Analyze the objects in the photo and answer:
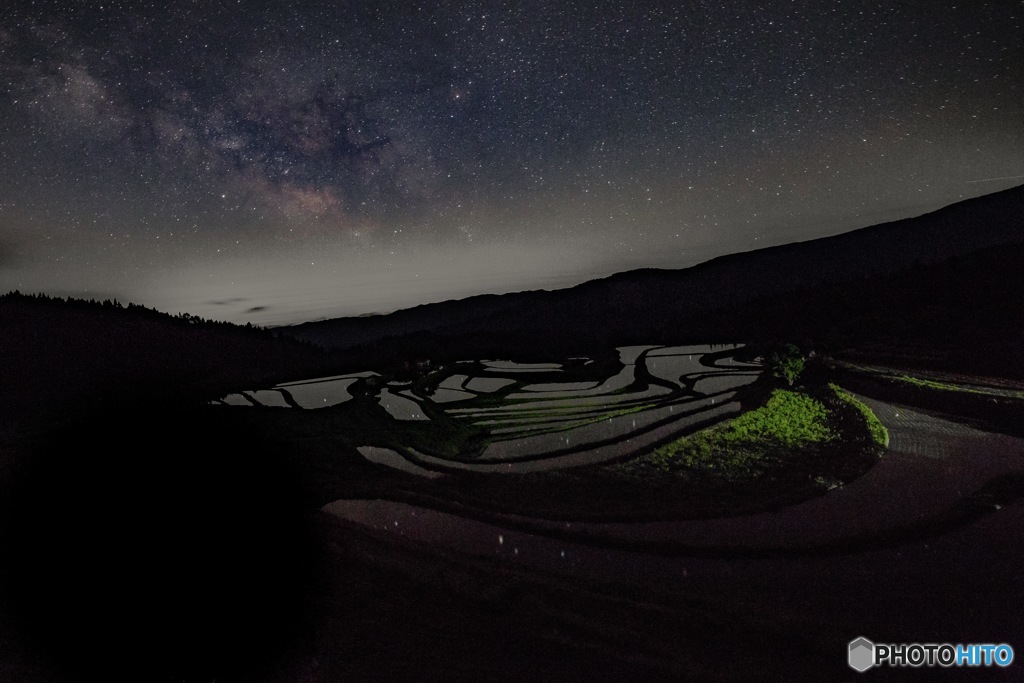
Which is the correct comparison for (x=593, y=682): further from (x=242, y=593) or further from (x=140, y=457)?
(x=140, y=457)

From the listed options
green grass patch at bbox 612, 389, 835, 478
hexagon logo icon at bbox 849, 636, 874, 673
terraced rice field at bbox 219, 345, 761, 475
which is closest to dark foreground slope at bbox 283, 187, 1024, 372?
terraced rice field at bbox 219, 345, 761, 475

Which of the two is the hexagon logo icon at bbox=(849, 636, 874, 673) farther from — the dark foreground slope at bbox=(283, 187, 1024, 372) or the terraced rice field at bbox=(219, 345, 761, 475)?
the dark foreground slope at bbox=(283, 187, 1024, 372)

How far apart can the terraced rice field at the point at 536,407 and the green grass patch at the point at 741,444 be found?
689mm

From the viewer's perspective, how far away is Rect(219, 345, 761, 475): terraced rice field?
12133mm

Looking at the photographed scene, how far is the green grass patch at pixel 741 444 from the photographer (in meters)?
10.4

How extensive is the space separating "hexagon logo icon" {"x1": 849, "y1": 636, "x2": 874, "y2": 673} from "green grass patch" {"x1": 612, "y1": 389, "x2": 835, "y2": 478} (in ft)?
17.6

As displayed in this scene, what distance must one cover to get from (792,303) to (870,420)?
71.1 meters

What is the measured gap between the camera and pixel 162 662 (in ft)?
14.3

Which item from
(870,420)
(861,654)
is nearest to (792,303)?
(870,420)

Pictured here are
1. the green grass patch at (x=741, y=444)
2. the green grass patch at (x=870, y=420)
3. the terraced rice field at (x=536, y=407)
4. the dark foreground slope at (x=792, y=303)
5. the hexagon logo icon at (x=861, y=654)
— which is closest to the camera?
the hexagon logo icon at (x=861, y=654)

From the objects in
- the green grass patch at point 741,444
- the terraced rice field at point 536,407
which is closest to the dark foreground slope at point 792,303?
the terraced rice field at point 536,407

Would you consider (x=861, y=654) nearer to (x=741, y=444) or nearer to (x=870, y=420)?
(x=741, y=444)

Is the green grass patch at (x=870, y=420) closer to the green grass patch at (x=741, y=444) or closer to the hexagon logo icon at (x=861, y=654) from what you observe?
the green grass patch at (x=741, y=444)

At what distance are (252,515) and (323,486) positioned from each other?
346 cm
